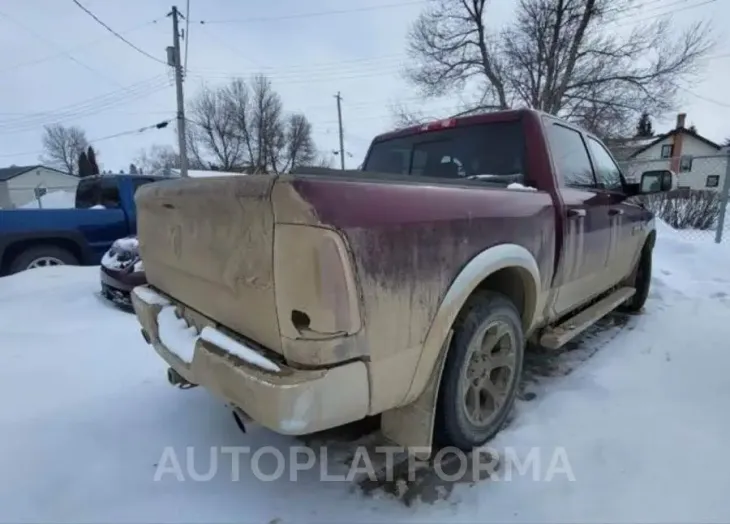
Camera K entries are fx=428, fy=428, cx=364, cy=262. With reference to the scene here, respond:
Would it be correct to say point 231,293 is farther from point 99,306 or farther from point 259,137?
point 259,137

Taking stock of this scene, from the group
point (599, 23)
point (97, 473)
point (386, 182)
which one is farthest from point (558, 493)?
point (599, 23)

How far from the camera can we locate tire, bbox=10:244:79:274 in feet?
19.4

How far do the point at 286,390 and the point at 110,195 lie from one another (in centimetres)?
643

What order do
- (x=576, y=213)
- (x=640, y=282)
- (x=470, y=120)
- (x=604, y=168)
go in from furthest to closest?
(x=640, y=282) < (x=604, y=168) < (x=470, y=120) < (x=576, y=213)

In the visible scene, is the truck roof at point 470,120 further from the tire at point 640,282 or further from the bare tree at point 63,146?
the bare tree at point 63,146

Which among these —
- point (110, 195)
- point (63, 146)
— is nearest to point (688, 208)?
point (110, 195)

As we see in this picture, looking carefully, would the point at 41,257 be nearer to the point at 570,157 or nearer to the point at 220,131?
the point at 570,157

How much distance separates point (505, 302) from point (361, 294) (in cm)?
112

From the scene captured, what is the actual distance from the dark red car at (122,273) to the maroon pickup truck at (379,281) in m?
2.42

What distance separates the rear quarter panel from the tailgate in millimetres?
158

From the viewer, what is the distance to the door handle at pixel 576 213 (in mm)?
2668

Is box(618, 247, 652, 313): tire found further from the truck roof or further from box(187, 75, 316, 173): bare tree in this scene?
box(187, 75, 316, 173): bare tree

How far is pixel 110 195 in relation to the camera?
256 inches

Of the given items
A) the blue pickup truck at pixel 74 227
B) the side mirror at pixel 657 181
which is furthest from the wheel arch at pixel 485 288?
the blue pickup truck at pixel 74 227
